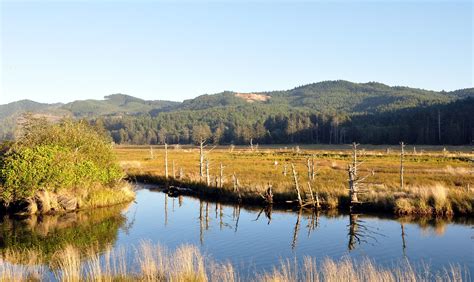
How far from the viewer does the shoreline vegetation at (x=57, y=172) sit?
32.9 meters

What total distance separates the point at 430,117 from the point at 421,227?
129 metres

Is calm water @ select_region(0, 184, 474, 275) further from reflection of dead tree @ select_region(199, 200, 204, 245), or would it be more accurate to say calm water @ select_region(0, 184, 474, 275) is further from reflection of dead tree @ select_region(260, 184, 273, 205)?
reflection of dead tree @ select_region(260, 184, 273, 205)

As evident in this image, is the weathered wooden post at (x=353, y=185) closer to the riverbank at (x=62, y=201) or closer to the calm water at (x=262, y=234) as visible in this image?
the calm water at (x=262, y=234)

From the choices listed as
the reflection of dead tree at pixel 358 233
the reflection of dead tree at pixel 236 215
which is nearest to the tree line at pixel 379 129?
the reflection of dead tree at pixel 236 215

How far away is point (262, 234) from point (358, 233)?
5539 millimetres

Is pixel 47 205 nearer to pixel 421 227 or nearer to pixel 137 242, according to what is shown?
pixel 137 242

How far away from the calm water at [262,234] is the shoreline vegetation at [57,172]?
224cm

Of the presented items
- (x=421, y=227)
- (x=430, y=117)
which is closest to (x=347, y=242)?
(x=421, y=227)

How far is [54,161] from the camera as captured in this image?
113 ft

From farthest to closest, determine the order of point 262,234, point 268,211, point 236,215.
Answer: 1. point 268,211
2. point 236,215
3. point 262,234

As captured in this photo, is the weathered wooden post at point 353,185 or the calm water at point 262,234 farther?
the weathered wooden post at point 353,185

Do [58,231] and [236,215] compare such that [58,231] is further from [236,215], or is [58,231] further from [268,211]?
[268,211]

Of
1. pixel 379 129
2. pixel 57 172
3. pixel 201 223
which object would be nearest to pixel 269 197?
pixel 201 223

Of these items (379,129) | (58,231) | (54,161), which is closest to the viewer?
(58,231)
